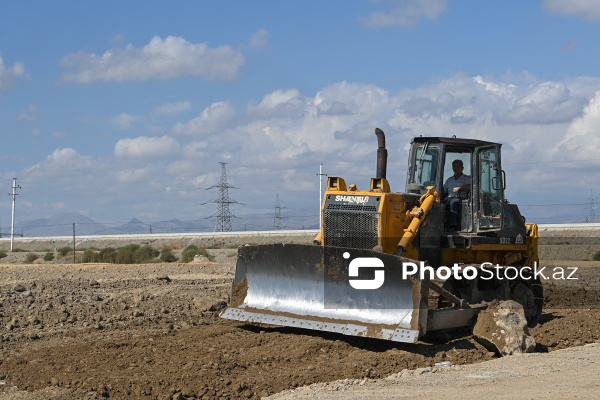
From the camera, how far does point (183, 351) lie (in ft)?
38.3

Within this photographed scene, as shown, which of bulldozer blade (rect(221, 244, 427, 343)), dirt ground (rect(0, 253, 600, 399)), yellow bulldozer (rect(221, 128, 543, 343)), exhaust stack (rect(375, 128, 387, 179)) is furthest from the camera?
exhaust stack (rect(375, 128, 387, 179))

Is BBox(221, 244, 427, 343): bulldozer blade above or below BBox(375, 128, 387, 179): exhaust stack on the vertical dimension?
below

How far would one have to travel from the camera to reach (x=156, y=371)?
34.1 ft

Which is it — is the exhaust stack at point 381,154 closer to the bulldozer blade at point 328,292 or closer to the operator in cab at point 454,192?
the operator in cab at point 454,192

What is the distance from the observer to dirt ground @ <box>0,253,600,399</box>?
967 cm

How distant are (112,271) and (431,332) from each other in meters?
20.0

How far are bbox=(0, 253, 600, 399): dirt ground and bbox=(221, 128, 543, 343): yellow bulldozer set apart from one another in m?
0.40

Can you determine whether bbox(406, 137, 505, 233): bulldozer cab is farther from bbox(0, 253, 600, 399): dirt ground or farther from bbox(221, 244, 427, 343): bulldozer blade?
bbox(221, 244, 427, 343): bulldozer blade

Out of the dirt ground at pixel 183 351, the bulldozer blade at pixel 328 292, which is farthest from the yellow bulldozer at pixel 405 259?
the dirt ground at pixel 183 351

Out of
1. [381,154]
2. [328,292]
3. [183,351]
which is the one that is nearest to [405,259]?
[328,292]

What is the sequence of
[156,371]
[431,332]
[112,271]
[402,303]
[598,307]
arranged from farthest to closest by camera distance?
[112,271]
[598,307]
[431,332]
[402,303]
[156,371]

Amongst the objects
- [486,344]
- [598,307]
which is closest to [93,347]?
[486,344]

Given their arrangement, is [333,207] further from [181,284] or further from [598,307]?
[181,284]


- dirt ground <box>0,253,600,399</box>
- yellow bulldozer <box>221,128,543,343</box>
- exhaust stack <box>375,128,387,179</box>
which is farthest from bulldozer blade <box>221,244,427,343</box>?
exhaust stack <box>375,128,387,179</box>
